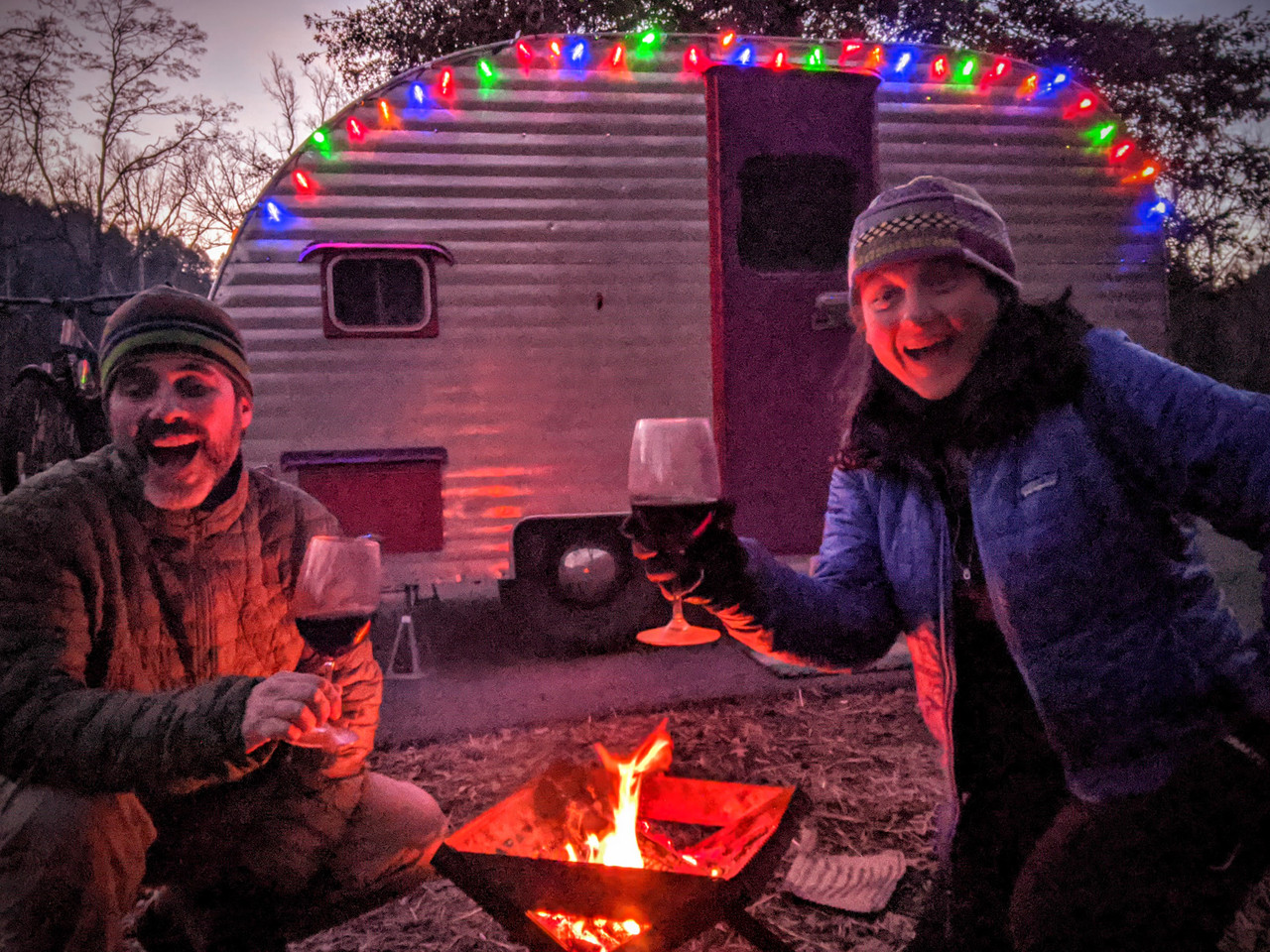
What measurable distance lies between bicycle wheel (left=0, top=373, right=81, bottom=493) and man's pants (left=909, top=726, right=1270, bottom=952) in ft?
24.3

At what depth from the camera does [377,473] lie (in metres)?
5.09

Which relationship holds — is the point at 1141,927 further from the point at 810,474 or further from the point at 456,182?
the point at 456,182

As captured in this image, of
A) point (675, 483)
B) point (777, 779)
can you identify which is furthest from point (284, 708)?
point (777, 779)

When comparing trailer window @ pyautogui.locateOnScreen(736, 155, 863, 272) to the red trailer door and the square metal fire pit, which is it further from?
the square metal fire pit

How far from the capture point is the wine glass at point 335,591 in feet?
6.31

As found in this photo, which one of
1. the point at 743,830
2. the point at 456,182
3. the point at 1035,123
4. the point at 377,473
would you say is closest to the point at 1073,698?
the point at 743,830

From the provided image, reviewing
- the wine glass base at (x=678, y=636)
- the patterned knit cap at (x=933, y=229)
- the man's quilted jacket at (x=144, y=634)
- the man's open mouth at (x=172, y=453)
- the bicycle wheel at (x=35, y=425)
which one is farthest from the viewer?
the bicycle wheel at (x=35, y=425)

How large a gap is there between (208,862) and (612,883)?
109 cm

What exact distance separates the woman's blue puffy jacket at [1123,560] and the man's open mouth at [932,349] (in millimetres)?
261

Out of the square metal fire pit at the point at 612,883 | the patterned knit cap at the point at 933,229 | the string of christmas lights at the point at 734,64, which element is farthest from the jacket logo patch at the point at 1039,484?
the string of christmas lights at the point at 734,64

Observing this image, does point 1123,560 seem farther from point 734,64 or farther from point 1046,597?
point 734,64

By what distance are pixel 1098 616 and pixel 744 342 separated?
379 cm

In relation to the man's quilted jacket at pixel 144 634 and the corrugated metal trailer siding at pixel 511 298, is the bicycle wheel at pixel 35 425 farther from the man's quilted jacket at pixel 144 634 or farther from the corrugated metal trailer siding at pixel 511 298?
the man's quilted jacket at pixel 144 634

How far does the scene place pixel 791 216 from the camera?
17.9 feet
